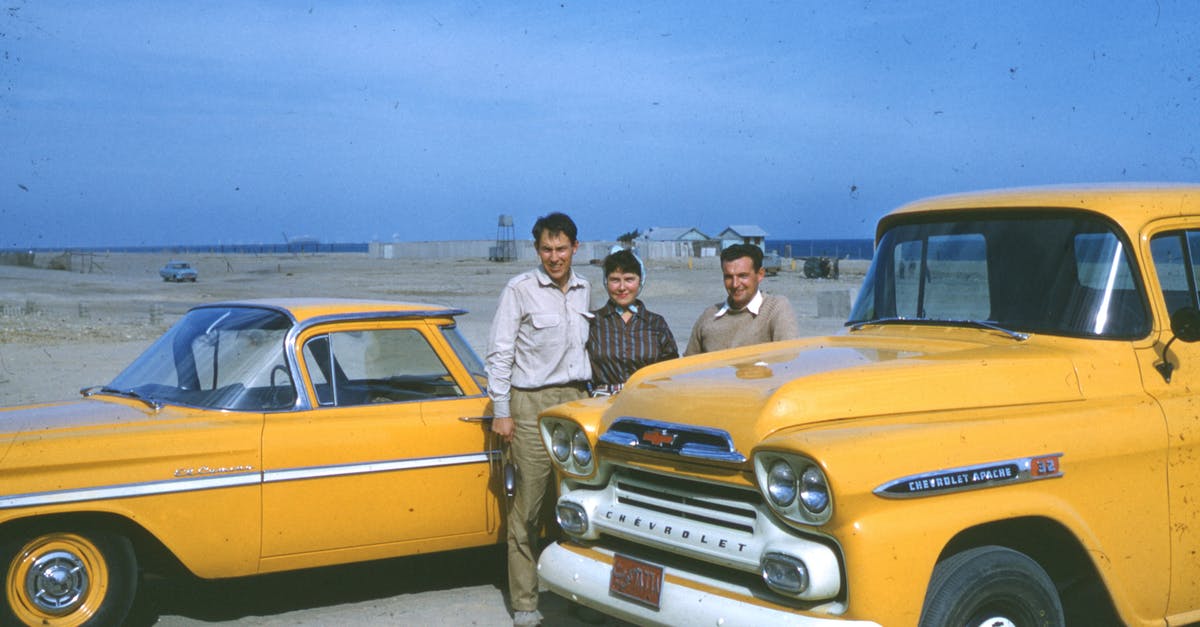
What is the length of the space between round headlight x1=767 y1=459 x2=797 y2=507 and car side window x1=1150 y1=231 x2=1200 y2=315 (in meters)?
1.96

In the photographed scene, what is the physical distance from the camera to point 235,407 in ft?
Answer: 19.0

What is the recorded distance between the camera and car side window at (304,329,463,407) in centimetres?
617

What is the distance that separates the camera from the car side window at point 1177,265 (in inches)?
181

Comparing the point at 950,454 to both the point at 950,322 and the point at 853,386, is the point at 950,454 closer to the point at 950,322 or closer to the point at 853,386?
the point at 853,386

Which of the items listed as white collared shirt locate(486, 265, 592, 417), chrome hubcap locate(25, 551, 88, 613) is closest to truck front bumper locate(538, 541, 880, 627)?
Answer: white collared shirt locate(486, 265, 592, 417)

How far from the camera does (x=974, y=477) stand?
3.74 meters

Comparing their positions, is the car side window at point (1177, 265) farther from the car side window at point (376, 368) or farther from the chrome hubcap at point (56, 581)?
the chrome hubcap at point (56, 581)

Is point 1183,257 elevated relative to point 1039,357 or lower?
elevated

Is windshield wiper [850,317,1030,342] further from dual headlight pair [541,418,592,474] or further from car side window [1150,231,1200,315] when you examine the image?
dual headlight pair [541,418,592,474]

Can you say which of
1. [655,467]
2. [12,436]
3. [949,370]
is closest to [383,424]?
[12,436]

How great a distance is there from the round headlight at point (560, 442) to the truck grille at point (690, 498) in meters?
0.34

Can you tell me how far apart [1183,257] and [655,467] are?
244 cm

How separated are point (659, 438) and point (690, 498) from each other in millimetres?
247

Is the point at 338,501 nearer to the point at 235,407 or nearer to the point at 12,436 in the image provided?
the point at 235,407
